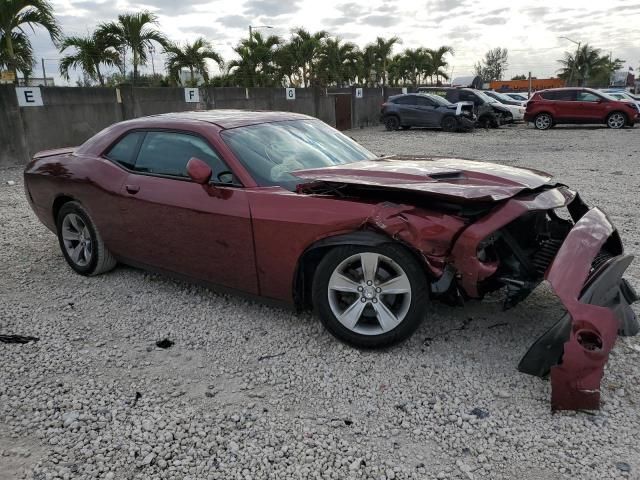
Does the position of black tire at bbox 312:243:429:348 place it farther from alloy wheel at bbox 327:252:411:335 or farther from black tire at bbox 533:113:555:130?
black tire at bbox 533:113:555:130

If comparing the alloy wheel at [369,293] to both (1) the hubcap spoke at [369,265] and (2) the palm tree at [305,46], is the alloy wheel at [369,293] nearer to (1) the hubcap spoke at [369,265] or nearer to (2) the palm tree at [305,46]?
(1) the hubcap spoke at [369,265]

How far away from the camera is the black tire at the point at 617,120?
1992 cm

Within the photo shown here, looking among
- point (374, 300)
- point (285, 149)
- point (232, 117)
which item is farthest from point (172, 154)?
point (374, 300)

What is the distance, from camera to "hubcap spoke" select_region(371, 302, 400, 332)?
3.19 meters

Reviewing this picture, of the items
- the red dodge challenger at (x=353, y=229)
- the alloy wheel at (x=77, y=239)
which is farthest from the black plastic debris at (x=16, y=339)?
the alloy wheel at (x=77, y=239)

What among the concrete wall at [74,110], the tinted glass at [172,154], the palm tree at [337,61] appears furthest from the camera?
the palm tree at [337,61]

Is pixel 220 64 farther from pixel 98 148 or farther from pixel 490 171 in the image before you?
pixel 490 171

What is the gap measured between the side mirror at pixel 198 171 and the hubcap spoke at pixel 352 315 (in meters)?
1.31

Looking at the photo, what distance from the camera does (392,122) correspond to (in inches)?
850

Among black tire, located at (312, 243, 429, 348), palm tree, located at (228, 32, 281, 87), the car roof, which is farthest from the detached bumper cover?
palm tree, located at (228, 32, 281, 87)

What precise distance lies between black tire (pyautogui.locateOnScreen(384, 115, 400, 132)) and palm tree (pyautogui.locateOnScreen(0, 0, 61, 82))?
1211 cm

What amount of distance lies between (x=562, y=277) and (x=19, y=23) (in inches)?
654

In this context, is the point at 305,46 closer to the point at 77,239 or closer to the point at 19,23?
the point at 19,23

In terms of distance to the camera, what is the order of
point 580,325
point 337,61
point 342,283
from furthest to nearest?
point 337,61
point 342,283
point 580,325
